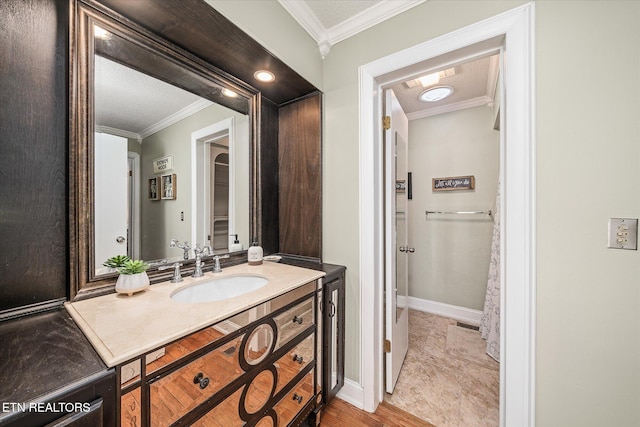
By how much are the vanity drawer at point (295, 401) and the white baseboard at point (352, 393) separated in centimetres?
39

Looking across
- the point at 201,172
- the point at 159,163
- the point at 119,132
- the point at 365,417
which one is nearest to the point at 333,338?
the point at 365,417

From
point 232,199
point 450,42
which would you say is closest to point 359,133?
point 450,42

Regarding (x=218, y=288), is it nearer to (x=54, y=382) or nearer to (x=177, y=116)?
A: (x=54, y=382)

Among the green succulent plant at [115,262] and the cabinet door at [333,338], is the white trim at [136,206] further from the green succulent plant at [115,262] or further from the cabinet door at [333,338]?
the cabinet door at [333,338]

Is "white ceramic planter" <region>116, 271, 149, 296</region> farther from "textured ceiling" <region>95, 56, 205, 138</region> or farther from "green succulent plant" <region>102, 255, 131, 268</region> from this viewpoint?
"textured ceiling" <region>95, 56, 205, 138</region>

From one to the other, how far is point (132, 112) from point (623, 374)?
232 cm

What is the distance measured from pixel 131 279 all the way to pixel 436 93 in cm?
275

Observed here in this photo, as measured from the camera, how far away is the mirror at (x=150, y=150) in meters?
0.94

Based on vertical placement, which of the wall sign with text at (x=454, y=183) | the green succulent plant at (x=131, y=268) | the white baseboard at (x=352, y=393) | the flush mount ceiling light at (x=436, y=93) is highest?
the flush mount ceiling light at (x=436, y=93)

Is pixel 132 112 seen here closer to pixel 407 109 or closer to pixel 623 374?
pixel 623 374

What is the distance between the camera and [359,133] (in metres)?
1.50

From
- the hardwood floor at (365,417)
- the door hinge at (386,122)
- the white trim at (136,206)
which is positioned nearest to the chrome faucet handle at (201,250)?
the white trim at (136,206)

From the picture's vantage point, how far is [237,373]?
85 centimetres

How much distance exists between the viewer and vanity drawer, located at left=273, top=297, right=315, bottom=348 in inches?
41.3
